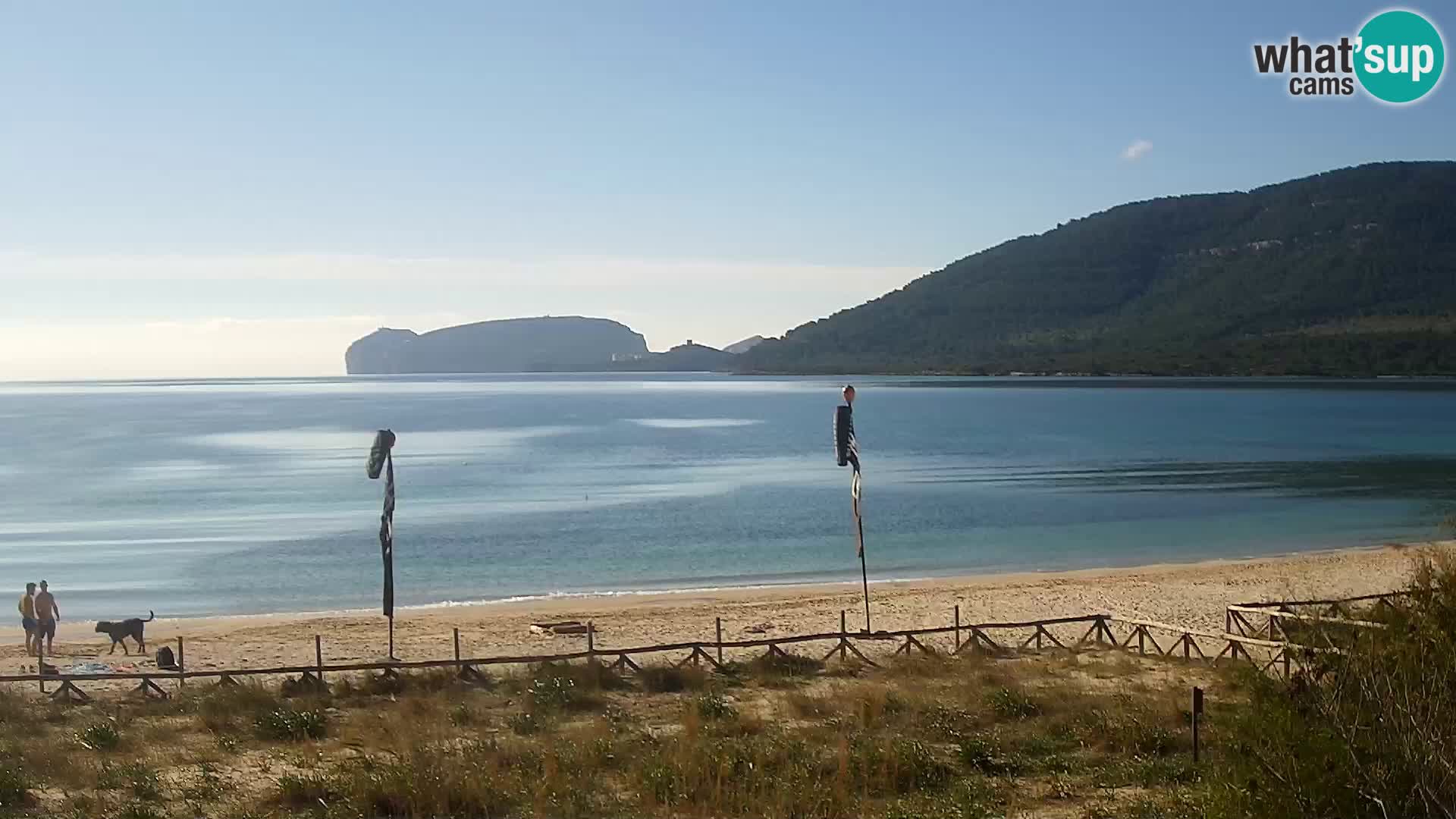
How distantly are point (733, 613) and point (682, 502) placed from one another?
28252 millimetres

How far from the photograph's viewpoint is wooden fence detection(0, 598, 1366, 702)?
18328mm

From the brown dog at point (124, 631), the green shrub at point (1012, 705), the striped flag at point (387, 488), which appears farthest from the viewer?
the brown dog at point (124, 631)

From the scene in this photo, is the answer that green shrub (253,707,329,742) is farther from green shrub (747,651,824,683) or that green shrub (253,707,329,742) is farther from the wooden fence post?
the wooden fence post

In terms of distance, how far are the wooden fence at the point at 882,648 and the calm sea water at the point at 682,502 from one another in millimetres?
13236

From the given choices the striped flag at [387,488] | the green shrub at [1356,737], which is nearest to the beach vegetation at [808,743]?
the green shrub at [1356,737]

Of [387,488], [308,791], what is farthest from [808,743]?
[387,488]

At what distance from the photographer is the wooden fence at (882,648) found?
18.3 meters

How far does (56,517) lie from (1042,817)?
56513 millimetres

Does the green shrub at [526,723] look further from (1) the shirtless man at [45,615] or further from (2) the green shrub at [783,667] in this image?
(1) the shirtless man at [45,615]

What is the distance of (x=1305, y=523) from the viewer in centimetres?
4747

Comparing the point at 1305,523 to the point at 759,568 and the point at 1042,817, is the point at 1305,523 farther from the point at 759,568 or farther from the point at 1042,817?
the point at 1042,817

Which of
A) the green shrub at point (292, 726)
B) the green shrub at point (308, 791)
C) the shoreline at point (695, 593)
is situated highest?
the green shrub at point (308, 791)

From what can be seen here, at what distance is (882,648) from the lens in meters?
21.6

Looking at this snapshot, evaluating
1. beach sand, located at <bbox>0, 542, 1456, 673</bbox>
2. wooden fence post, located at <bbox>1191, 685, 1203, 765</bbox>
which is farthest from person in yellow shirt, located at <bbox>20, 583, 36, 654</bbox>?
wooden fence post, located at <bbox>1191, 685, 1203, 765</bbox>
